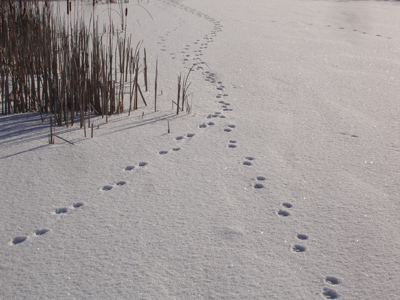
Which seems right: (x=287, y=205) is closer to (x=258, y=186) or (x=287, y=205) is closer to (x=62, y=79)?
(x=258, y=186)

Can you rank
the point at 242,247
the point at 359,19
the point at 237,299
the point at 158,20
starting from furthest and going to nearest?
the point at 359,19 → the point at 158,20 → the point at 242,247 → the point at 237,299

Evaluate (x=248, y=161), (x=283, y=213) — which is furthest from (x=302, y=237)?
(x=248, y=161)

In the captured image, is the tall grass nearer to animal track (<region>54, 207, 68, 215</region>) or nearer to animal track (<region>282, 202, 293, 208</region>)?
animal track (<region>54, 207, 68, 215</region>)

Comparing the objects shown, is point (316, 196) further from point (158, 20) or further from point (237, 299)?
point (158, 20)

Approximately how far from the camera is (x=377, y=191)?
132 cm

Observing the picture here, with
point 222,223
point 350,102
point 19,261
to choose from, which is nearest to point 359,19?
point 350,102

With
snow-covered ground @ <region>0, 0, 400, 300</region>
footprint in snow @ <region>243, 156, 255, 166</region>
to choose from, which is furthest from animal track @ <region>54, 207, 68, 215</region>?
footprint in snow @ <region>243, 156, 255, 166</region>

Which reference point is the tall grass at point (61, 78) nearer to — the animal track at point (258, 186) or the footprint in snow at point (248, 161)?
the footprint in snow at point (248, 161)

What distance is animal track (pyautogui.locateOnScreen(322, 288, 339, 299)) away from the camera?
891 mm

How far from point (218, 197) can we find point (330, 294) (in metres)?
0.47

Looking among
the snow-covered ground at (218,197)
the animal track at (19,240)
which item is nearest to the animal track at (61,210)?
the snow-covered ground at (218,197)

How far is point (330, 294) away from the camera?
90cm

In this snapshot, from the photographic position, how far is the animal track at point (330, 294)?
0.89 meters

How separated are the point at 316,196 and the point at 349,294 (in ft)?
1.37
